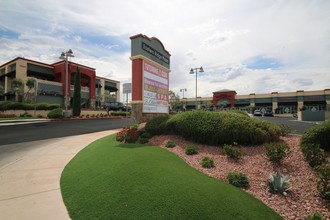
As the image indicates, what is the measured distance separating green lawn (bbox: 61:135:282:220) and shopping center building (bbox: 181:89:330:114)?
183 ft

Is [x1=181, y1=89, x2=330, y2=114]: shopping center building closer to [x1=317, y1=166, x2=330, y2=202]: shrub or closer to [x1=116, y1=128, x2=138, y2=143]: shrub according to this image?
[x1=116, y1=128, x2=138, y2=143]: shrub

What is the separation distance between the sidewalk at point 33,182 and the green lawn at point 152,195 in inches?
12.2

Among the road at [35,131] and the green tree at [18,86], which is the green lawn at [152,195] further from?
the green tree at [18,86]

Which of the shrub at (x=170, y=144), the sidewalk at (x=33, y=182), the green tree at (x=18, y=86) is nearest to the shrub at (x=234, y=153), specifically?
the shrub at (x=170, y=144)

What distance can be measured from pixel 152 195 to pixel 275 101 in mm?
70558

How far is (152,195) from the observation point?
4.12 m

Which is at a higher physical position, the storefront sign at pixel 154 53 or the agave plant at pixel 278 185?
the storefront sign at pixel 154 53

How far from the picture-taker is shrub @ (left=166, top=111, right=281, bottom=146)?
24.6 feet

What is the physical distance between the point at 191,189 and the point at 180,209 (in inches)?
26.4

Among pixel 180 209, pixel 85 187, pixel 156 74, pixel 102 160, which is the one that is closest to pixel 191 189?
pixel 180 209

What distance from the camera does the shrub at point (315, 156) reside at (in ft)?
17.7

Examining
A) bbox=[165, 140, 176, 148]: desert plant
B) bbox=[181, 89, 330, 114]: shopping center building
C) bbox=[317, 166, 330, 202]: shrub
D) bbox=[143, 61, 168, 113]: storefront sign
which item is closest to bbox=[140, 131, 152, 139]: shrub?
bbox=[165, 140, 176, 148]: desert plant

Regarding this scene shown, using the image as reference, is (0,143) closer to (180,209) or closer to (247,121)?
(180,209)

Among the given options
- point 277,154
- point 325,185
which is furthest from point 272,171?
point 325,185
